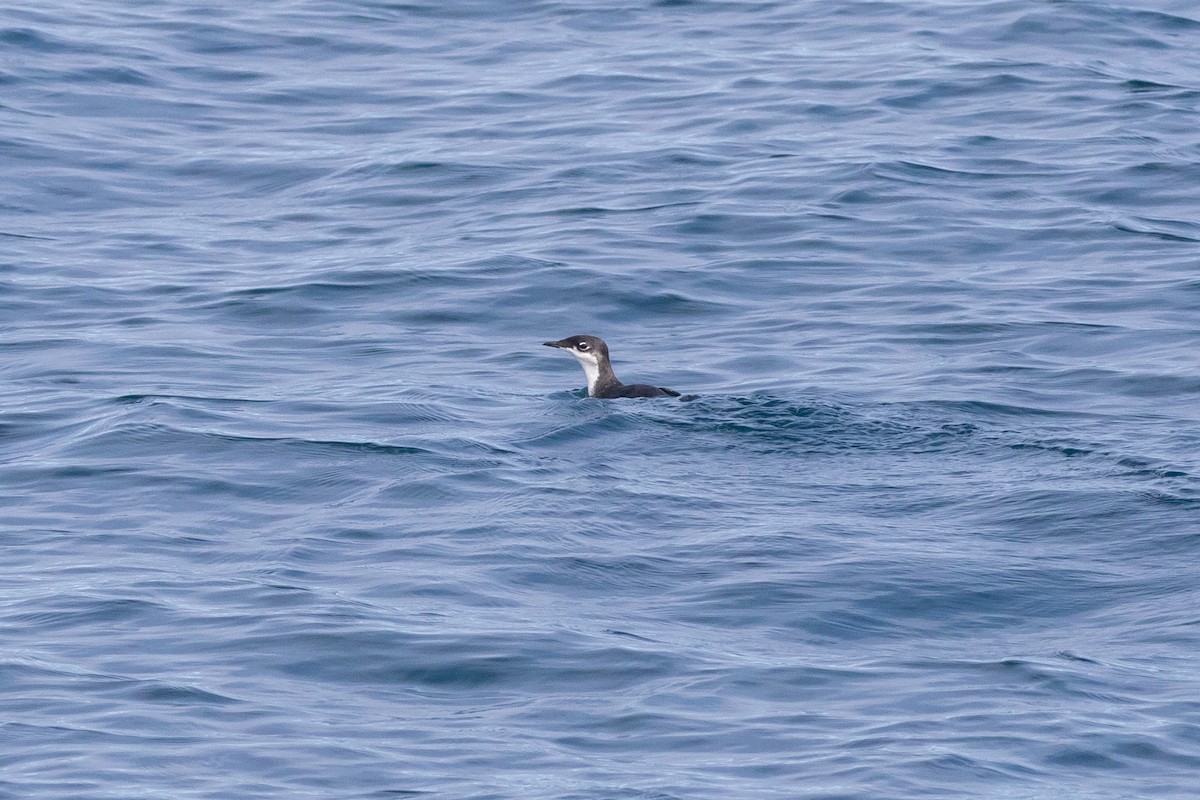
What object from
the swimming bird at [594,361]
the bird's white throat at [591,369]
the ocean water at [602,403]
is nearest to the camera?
the ocean water at [602,403]

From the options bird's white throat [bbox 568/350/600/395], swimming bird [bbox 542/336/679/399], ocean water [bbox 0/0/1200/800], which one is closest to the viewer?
ocean water [bbox 0/0/1200/800]

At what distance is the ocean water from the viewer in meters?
8.87

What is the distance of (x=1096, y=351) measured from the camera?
15.1m

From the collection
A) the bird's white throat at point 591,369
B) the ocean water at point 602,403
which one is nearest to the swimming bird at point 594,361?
the bird's white throat at point 591,369

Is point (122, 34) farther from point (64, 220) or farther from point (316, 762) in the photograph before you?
point (316, 762)

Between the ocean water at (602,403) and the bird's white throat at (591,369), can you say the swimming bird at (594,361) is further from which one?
the ocean water at (602,403)

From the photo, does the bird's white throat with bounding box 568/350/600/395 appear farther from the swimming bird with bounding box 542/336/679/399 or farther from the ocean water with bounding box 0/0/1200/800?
the ocean water with bounding box 0/0/1200/800

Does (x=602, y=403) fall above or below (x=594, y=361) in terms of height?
below

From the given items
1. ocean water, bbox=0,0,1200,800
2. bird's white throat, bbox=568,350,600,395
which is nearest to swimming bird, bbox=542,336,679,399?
bird's white throat, bbox=568,350,600,395

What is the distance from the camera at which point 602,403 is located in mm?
14078

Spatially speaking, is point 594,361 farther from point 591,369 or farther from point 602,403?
point 602,403

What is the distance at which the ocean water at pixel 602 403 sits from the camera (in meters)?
8.87

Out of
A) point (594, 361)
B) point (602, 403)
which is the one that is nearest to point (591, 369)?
point (594, 361)

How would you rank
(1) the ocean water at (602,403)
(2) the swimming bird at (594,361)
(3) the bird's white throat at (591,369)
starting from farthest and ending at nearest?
(3) the bird's white throat at (591,369), (2) the swimming bird at (594,361), (1) the ocean water at (602,403)
